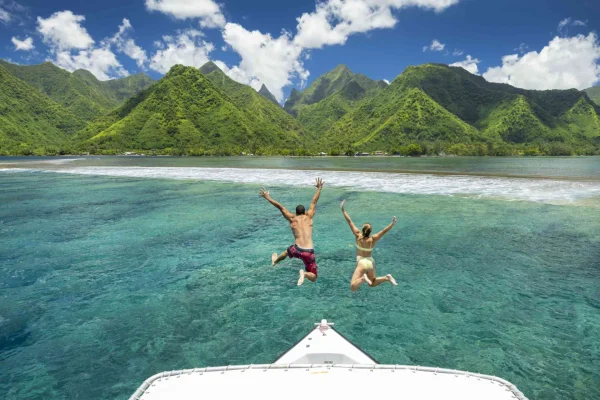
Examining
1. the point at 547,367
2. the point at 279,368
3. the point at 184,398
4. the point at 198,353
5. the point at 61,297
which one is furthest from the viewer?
the point at 61,297

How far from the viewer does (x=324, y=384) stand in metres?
5.59

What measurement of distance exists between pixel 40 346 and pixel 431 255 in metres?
17.1

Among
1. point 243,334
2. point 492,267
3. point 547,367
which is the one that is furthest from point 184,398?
point 492,267

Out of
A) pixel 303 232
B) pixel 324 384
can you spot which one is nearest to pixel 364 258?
pixel 303 232

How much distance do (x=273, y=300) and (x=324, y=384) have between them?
8.36 m

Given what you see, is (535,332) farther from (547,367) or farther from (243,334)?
(243,334)

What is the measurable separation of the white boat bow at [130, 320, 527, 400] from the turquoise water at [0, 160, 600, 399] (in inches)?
168

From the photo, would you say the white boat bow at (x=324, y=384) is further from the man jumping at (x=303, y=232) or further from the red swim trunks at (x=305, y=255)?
the red swim trunks at (x=305, y=255)

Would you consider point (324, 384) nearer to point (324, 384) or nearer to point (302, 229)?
point (324, 384)

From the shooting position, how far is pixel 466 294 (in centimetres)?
1417

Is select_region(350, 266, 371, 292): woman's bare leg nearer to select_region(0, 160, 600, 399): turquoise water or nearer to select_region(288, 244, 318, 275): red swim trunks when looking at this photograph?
select_region(288, 244, 318, 275): red swim trunks

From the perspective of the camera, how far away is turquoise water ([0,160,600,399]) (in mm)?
9797

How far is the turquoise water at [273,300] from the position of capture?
980 cm

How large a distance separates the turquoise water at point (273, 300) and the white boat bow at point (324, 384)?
168 inches
